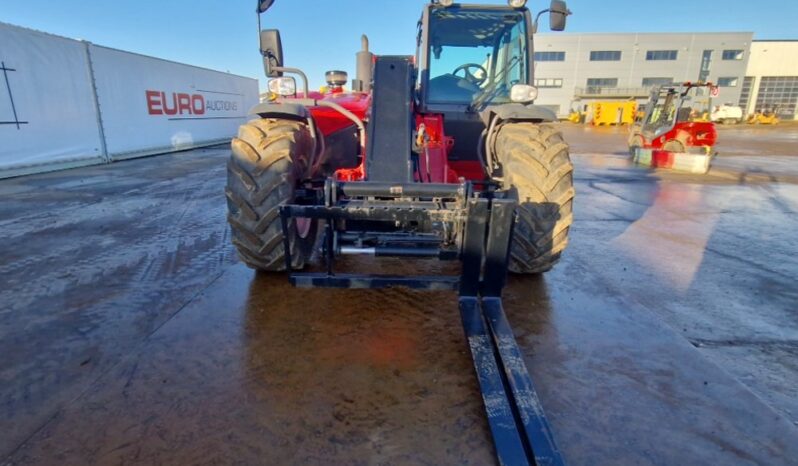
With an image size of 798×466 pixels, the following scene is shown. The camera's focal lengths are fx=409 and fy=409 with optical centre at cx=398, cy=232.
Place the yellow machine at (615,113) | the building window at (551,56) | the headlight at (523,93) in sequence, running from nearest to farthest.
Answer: the headlight at (523,93) → the yellow machine at (615,113) → the building window at (551,56)

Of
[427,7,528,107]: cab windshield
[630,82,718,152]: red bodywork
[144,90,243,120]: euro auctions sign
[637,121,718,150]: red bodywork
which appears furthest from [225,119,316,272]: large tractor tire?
[144,90,243,120]: euro auctions sign

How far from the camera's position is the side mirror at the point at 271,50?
3312mm

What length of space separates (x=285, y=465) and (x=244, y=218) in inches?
70.2

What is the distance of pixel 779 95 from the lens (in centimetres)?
4828

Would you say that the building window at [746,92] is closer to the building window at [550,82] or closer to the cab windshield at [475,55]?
the building window at [550,82]

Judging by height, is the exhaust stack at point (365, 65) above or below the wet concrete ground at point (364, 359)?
above

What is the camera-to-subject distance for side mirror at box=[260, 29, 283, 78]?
3312 mm

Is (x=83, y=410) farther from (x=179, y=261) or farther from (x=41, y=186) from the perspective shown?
(x=41, y=186)

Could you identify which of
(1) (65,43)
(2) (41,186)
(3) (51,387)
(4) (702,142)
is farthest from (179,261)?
(4) (702,142)

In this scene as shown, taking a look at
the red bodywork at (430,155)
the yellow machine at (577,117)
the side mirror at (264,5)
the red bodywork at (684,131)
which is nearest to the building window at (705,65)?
the yellow machine at (577,117)

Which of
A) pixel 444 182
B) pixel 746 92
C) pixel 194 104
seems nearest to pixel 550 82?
pixel 746 92

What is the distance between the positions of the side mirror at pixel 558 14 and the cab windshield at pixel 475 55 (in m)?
0.29

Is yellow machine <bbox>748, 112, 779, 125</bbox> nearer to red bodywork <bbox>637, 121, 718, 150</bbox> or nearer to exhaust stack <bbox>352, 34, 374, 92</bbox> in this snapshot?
red bodywork <bbox>637, 121, 718, 150</bbox>

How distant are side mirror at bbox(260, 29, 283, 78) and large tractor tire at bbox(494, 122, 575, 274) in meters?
1.96
